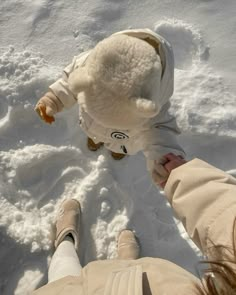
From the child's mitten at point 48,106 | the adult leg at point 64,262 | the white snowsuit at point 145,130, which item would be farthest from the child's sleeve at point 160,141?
the adult leg at point 64,262

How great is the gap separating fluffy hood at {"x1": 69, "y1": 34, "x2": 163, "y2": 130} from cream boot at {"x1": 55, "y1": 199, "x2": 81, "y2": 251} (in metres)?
0.53

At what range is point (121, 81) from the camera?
0.98 metres

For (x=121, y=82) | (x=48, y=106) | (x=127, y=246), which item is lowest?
(x=127, y=246)

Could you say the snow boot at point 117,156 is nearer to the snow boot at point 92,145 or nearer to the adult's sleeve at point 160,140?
the snow boot at point 92,145

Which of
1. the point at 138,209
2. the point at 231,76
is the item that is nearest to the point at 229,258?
the point at 138,209

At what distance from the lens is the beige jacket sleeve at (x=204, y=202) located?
892 millimetres

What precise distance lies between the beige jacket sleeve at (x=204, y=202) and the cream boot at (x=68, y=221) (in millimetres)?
479

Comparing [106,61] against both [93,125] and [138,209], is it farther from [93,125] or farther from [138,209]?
[138,209]

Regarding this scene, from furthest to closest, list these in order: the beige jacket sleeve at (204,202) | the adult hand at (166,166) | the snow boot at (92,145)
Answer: the snow boot at (92,145) < the adult hand at (166,166) < the beige jacket sleeve at (204,202)

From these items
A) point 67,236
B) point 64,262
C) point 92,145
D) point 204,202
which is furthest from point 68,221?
point 204,202

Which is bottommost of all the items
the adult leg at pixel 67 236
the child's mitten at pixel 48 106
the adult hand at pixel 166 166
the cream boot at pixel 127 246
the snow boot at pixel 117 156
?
the cream boot at pixel 127 246

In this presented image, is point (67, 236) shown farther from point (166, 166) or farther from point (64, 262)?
point (166, 166)

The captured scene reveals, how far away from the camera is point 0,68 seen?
1.61 meters

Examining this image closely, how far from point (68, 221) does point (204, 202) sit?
620 mm
